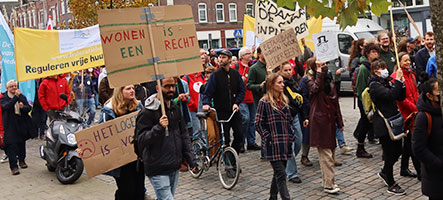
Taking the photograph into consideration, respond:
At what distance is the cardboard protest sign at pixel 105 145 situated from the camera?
19.0ft

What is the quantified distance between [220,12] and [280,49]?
149 ft

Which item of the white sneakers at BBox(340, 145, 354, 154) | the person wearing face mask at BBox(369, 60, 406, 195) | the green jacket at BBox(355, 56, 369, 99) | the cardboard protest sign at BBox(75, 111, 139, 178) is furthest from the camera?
the white sneakers at BBox(340, 145, 354, 154)

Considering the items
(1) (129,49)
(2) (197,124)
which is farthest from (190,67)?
(2) (197,124)

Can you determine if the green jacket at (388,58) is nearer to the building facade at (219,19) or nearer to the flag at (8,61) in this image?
the flag at (8,61)

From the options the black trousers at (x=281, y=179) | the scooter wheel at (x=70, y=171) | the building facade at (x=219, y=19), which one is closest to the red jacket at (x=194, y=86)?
the scooter wheel at (x=70, y=171)

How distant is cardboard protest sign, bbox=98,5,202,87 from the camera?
5.24 m

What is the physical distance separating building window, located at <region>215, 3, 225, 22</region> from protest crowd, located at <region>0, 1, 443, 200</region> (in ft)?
137

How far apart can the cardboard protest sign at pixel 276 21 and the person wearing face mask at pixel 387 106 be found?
10.5ft

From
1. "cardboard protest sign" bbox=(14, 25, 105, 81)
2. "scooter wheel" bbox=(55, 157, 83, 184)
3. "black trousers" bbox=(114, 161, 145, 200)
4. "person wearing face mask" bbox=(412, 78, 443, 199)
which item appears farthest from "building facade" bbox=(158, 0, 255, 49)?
"person wearing face mask" bbox=(412, 78, 443, 199)

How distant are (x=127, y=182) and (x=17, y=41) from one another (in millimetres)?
4480

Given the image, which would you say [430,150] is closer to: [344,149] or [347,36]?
[344,149]

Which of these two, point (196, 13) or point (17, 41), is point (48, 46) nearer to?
point (17, 41)

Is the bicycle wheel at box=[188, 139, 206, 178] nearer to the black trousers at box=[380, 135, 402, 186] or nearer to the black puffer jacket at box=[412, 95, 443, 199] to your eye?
the black trousers at box=[380, 135, 402, 186]

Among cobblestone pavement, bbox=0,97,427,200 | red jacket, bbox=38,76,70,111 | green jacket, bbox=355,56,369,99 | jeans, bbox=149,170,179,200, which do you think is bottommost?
cobblestone pavement, bbox=0,97,427,200
